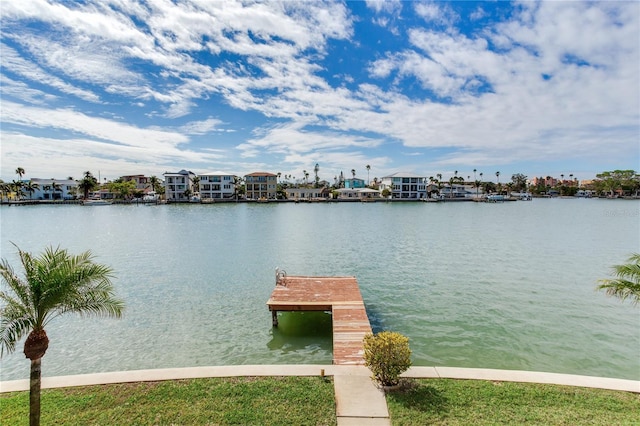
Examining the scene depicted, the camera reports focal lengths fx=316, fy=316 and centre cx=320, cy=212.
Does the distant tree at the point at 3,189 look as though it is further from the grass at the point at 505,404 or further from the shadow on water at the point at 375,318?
the grass at the point at 505,404

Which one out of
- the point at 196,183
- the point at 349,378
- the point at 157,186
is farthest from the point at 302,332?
the point at 157,186

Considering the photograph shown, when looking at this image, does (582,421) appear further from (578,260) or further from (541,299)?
(578,260)

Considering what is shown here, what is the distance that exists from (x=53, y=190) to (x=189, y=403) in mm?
154853

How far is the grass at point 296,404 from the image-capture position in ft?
21.3

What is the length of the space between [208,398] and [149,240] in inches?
1375

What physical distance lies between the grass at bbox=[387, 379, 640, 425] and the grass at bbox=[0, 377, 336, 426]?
1821 millimetres

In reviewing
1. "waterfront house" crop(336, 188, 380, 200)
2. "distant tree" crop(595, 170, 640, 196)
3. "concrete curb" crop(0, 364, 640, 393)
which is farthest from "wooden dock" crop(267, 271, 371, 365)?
"distant tree" crop(595, 170, 640, 196)

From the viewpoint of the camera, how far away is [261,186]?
124 metres

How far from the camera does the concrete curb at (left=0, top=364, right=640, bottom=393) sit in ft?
25.3

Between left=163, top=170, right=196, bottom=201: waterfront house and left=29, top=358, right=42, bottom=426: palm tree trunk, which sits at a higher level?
left=163, top=170, right=196, bottom=201: waterfront house

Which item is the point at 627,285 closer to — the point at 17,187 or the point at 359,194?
the point at 359,194

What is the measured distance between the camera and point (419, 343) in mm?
12195

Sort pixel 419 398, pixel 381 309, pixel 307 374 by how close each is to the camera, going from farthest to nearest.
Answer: pixel 381 309, pixel 307 374, pixel 419 398

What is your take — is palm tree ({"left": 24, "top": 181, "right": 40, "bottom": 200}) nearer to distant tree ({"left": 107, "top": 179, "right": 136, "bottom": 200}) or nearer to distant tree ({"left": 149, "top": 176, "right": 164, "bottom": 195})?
distant tree ({"left": 107, "top": 179, "right": 136, "bottom": 200})
